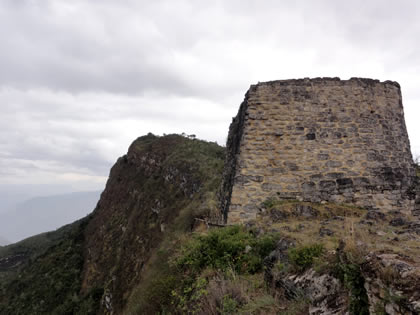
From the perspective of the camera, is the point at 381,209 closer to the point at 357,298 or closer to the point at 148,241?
the point at 357,298

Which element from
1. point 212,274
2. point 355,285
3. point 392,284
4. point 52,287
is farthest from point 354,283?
point 52,287

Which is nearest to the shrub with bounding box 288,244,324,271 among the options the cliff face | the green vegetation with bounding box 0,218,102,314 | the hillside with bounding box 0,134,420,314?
the hillside with bounding box 0,134,420,314

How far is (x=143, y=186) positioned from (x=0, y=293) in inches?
745

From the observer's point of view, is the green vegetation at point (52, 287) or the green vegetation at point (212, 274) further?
the green vegetation at point (52, 287)

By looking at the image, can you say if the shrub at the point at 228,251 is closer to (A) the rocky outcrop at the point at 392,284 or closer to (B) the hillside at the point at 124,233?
→ (A) the rocky outcrop at the point at 392,284

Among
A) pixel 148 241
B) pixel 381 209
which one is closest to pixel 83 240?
pixel 148 241

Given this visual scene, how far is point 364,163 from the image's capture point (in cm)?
774

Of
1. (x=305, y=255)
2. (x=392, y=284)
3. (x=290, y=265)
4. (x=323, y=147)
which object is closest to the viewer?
(x=392, y=284)

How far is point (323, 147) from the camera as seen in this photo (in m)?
7.84

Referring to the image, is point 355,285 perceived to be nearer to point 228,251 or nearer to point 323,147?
point 228,251

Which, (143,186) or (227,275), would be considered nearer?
(227,275)

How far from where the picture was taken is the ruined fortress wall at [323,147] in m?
7.42

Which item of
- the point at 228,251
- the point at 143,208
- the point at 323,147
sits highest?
the point at 323,147

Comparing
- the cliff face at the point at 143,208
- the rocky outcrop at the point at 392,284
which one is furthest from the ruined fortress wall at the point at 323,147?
the rocky outcrop at the point at 392,284
